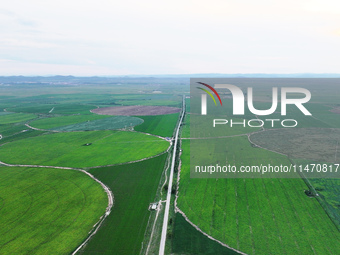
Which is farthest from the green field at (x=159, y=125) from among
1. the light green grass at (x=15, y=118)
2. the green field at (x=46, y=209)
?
the light green grass at (x=15, y=118)

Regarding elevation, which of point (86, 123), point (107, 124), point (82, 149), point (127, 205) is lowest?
point (127, 205)

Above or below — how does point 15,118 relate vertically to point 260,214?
above

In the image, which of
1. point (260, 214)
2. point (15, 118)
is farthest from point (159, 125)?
point (15, 118)

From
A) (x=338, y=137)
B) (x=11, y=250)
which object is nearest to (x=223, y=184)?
(x=11, y=250)

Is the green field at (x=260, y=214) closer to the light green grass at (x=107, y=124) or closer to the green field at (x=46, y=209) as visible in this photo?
the green field at (x=46, y=209)

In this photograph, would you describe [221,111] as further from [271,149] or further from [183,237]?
[183,237]

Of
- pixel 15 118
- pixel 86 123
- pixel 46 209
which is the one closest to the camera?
pixel 46 209

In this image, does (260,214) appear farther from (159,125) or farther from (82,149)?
(159,125)
